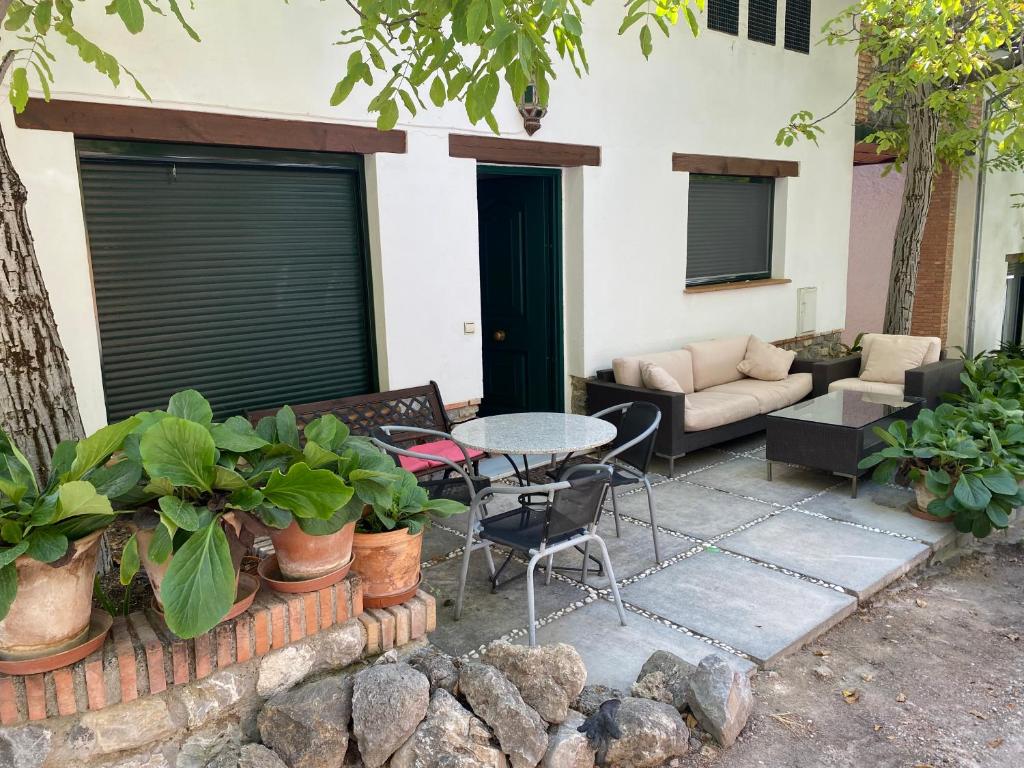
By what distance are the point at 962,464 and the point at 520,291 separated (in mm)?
3760

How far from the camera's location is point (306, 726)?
2230 mm

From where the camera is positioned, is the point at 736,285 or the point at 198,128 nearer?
the point at 198,128

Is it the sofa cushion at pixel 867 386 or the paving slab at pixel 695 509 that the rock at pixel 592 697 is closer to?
the paving slab at pixel 695 509

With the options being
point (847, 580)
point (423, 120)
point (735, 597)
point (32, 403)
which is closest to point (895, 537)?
point (847, 580)

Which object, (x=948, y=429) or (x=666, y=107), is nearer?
(x=948, y=429)

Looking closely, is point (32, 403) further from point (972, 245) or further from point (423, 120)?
point (972, 245)

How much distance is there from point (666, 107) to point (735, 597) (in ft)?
15.9

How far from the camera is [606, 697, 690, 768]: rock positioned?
2576mm

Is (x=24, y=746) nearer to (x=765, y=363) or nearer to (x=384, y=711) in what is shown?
(x=384, y=711)

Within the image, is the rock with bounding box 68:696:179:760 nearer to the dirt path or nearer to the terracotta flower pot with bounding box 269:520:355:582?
the terracotta flower pot with bounding box 269:520:355:582

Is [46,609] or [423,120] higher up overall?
[423,120]

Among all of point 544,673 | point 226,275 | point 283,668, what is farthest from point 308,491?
point 226,275

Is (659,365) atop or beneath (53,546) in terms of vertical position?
beneath

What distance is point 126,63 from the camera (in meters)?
4.14
